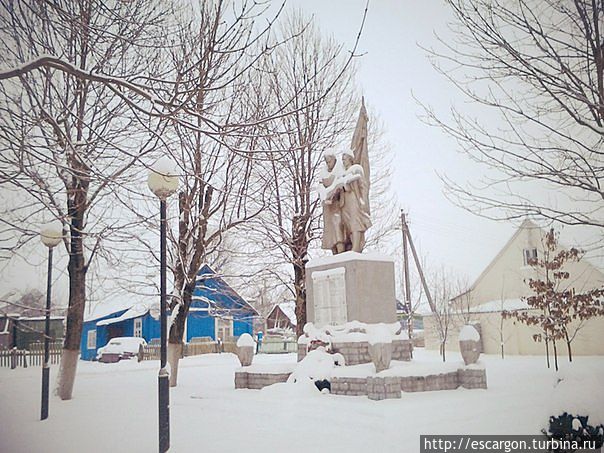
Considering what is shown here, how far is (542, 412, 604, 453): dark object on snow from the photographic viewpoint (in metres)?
3.43

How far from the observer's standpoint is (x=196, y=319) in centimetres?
2306

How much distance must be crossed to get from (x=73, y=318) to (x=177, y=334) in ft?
9.70

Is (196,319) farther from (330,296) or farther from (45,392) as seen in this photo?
(45,392)

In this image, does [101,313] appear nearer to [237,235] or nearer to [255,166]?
[237,235]

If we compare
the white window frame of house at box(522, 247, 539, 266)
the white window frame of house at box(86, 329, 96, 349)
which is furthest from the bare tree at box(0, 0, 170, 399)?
the white window frame of house at box(86, 329, 96, 349)

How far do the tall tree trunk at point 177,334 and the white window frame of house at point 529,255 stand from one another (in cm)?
649

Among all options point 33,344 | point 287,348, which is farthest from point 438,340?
point 33,344

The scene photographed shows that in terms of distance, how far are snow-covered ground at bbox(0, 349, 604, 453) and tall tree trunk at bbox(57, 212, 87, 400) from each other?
8.0 inches

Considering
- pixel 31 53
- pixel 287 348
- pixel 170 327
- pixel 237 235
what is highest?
pixel 31 53

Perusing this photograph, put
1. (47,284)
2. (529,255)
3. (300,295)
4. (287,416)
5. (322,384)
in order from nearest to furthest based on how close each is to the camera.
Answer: (47,284)
(287,416)
(529,255)
(322,384)
(300,295)

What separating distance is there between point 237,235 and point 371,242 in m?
3.56

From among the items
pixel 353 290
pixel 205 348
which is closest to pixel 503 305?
pixel 353 290

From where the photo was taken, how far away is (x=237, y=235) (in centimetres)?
1226

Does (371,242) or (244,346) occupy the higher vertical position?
(371,242)
